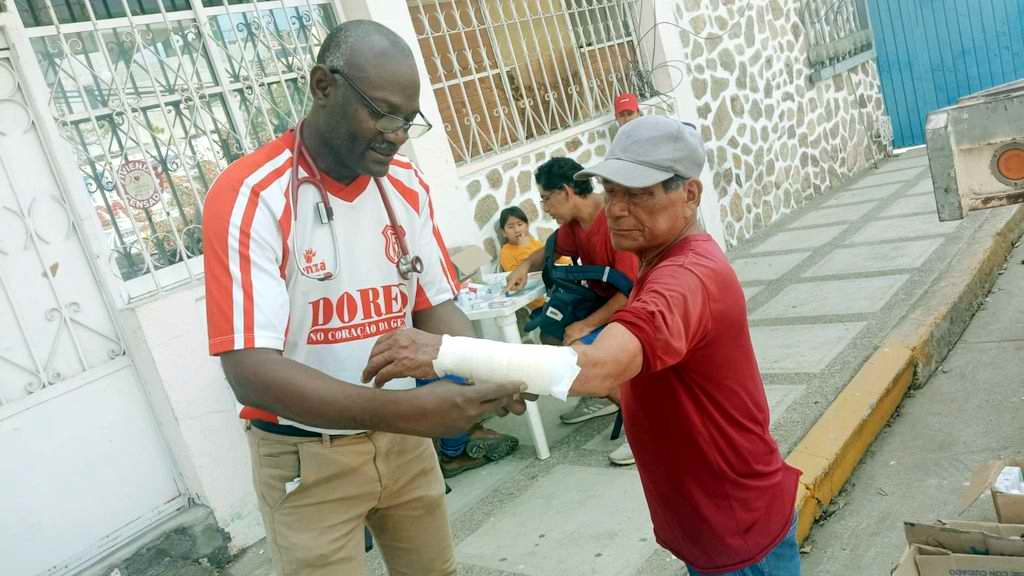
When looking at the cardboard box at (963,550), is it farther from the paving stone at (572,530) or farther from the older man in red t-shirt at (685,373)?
the paving stone at (572,530)

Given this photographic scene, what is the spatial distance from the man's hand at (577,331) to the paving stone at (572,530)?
637 mm

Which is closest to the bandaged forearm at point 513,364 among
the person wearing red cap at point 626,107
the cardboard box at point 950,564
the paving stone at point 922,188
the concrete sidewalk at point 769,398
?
the cardboard box at point 950,564

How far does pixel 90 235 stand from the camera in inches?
138

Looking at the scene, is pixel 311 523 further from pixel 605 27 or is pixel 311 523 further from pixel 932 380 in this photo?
pixel 605 27

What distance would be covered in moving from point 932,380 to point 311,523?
373cm

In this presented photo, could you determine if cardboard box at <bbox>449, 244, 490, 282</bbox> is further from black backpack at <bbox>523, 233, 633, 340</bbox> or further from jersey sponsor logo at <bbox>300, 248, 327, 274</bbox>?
jersey sponsor logo at <bbox>300, 248, 327, 274</bbox>

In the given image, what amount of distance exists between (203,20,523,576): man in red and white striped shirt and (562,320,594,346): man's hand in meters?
1.80

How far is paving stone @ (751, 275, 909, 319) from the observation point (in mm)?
5219

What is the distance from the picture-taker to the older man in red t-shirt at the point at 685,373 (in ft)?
5.43

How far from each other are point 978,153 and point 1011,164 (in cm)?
12

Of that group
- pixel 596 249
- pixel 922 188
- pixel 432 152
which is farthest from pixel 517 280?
pixel 922 188

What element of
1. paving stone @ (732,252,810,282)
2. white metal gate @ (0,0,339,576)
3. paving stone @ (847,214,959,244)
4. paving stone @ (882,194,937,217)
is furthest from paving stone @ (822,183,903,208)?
white metal gate @ (0,0,339,576)

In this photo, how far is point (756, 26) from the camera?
8664 mm

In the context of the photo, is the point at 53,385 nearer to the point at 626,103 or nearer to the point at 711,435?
the point at 711,435
